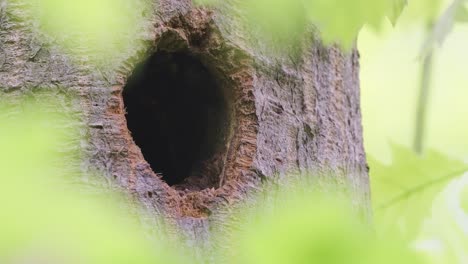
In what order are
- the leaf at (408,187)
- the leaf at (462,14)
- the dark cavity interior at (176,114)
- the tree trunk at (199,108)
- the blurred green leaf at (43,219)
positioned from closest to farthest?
the blurred green leaf at (43,219)
the leaf at (462,14)
the tree trunk at (199,108)
the leaf at (408,187)
the dark cavity interior at (176,114)

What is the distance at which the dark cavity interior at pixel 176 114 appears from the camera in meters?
1.10

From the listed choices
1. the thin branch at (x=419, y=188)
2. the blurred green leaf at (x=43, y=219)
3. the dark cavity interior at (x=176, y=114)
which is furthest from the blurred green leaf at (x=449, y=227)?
the blurred green leaf at (x=43, y=219)

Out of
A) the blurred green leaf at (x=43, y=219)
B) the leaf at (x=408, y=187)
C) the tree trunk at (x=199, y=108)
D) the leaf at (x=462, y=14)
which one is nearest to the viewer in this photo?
the blurred green leaf at (x=43, y=219)

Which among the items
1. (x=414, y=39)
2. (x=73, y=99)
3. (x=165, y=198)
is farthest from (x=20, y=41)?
(x=414, y=39)

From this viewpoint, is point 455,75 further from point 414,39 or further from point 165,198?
point 165,198

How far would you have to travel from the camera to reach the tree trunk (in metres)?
0.88

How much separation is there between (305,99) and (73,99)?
30 centimetres

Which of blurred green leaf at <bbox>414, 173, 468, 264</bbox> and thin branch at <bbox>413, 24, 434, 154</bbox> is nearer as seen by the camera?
blurred green leaf at <bbox>414, 173, 468, 264</bbox>

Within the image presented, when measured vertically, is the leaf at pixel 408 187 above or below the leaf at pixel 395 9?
below

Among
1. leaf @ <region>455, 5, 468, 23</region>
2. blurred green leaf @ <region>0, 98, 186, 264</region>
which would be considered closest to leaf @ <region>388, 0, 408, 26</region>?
leaf @ <region>455, 5, 468, 23</region>

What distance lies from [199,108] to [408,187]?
0.30 metres

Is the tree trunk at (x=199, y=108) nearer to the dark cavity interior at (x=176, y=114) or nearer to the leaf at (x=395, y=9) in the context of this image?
the dark cavity interior at (x=176, y=114)

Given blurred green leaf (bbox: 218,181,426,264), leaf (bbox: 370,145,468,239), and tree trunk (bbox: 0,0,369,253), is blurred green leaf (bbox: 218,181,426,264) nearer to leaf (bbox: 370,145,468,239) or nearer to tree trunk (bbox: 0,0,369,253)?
tree trunk (bbox: 0,0,369,253)

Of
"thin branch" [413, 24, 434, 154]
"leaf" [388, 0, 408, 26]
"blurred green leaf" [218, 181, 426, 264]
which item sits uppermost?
"thin branch" [413, 24, 434, 154]
